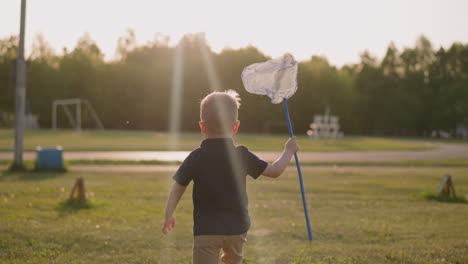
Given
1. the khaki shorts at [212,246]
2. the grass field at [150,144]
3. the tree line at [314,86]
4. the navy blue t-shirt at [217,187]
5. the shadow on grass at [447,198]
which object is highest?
the tree line at [314,86]

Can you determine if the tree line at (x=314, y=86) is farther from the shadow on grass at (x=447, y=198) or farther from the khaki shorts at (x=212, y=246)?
the khaki shorts at (x=212, y=246)

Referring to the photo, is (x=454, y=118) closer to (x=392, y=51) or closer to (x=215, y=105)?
(x=392, y=51)

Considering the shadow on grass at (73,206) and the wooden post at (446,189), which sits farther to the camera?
the wooden post at (446,189)

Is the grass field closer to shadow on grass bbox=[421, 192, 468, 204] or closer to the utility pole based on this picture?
the utility pole

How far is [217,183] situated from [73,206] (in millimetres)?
7012

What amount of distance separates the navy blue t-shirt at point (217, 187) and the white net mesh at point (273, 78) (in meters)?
1.35

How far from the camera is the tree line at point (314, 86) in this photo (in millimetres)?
55781

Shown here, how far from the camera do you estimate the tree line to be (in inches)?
2196

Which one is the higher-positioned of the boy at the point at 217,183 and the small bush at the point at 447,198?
the boy at the point at 217,183

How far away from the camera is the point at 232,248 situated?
383 centimetres

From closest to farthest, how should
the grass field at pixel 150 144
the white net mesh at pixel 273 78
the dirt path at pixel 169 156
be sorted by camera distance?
the white net mesh at pixel 273 78 < the dirt path at pixel 169 156 < the grass field at pixel 150 144

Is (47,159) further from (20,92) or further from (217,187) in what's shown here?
(217,187)

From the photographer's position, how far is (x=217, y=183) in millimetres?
3764

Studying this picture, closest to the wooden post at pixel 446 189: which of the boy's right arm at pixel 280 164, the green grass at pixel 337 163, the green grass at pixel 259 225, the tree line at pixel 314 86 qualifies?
the green grass at pixel 259 225
